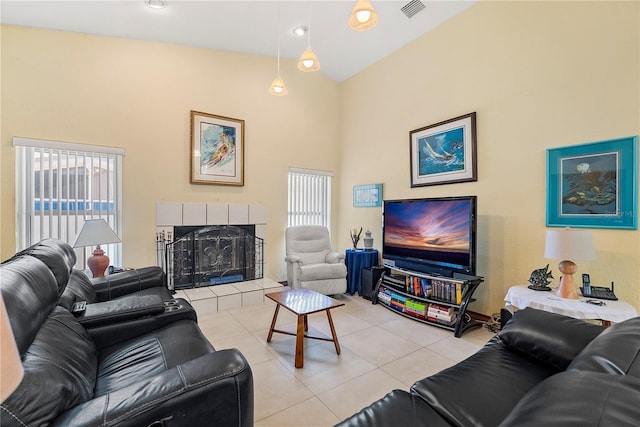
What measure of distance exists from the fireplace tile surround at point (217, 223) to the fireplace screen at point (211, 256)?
0.11m

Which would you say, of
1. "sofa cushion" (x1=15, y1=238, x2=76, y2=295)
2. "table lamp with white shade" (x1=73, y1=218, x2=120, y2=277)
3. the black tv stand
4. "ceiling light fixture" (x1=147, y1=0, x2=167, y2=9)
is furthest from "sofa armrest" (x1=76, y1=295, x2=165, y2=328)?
"ceiling light fixture" (x1=147, y1=0, x2=167, y2=9)

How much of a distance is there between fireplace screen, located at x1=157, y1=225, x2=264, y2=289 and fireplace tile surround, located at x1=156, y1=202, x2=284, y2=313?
11cm

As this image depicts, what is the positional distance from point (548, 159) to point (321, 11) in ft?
9.50

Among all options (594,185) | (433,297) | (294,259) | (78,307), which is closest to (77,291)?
(78,307)

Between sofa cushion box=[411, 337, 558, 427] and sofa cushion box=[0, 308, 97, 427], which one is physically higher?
sofa cushion box=[0, 308, 97, 427]

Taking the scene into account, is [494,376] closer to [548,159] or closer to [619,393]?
[619,393]

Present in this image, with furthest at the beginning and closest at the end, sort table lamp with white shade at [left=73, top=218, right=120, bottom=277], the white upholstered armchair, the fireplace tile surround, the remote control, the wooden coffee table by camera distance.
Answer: the white upholstered armchair < the fireplace tile surround < table lamp with white shade at [left=73, top=218, right=120, bottom=277] < the wooden coffee table < the remote control

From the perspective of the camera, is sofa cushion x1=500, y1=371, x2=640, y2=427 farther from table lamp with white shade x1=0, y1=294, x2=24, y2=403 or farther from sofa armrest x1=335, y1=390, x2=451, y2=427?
table lamp with white shade x1=0, y1=294, x2=24, y2=403

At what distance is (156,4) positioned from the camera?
3.09 m

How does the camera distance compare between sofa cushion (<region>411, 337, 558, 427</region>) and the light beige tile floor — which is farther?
the light beige tile floor

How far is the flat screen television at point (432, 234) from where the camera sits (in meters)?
3.02

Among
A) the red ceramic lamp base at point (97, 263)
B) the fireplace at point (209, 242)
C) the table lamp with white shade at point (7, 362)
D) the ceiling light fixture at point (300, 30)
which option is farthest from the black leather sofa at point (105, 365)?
the ceiling light fixture at point (300, 30)

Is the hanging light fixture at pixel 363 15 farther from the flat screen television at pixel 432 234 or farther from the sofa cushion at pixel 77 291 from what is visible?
the sofa cushion at pixel 77 291

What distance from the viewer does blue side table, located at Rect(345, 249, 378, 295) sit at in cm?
433
